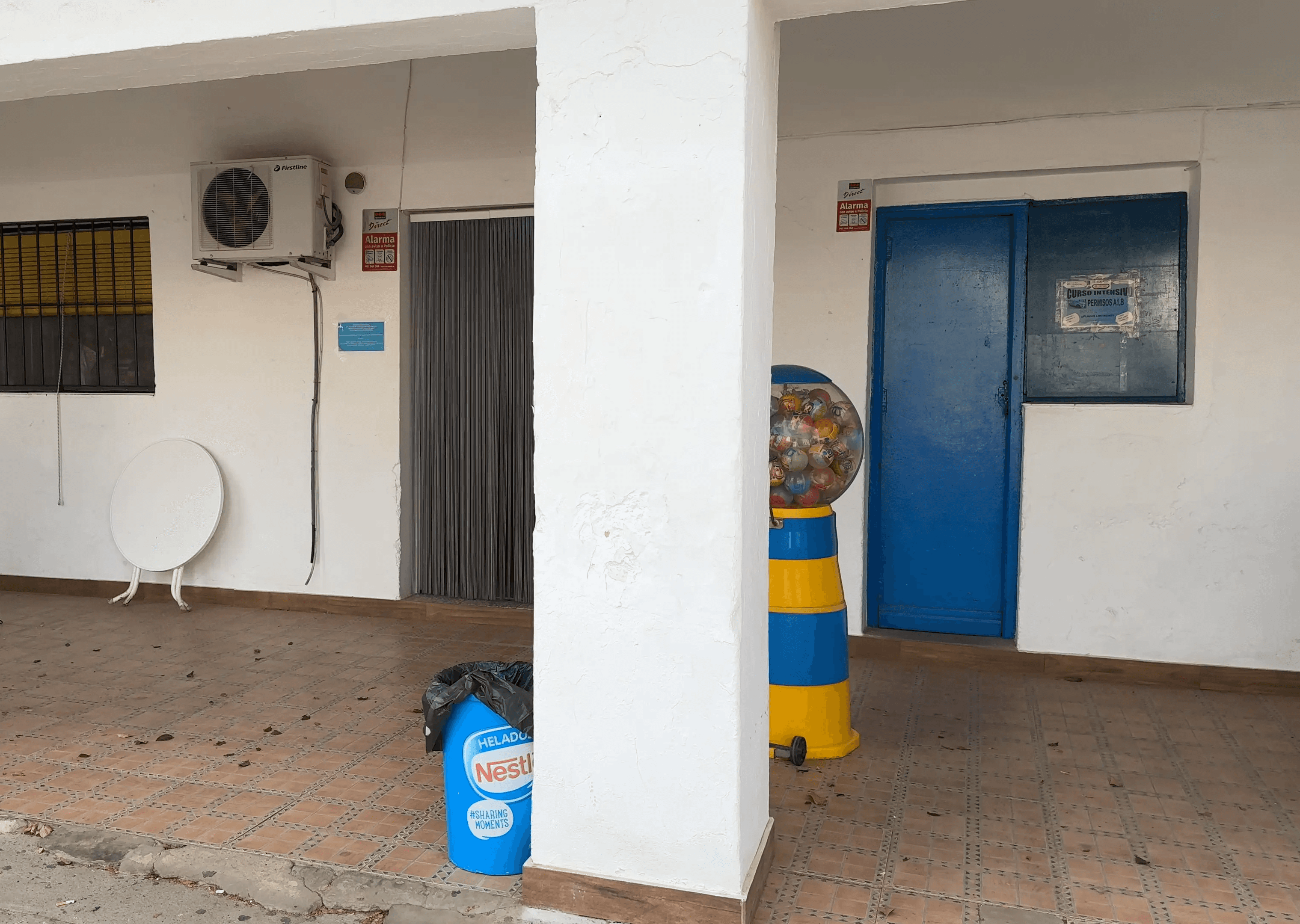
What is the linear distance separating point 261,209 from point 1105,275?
439 cm

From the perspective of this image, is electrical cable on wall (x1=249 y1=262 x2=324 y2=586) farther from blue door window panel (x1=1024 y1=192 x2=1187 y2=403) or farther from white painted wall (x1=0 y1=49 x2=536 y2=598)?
blue door window panel (x1=1024 y1=192 x2=1187 y2=403)

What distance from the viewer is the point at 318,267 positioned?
18.5ft

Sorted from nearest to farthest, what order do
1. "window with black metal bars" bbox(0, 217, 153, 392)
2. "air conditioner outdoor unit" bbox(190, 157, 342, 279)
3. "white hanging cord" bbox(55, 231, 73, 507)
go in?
"air conditioner outdoor unit" bbox(190, 157, 342, 279), "window with black metal bars" bbox(0, 217, 153, 392), "white hanging cord" bbox(55, 231, 73, 507)

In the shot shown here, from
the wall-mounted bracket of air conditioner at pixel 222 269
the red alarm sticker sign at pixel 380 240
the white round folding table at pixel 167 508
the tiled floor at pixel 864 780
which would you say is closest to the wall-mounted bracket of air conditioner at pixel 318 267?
the wall-mounted bracket of air conditioner at pixel 222 269

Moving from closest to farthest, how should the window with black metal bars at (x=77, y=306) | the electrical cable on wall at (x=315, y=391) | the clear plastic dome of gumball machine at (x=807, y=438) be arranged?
1. the clear plastic dome of gumball machine at (x=807, y=438)
2. the electrical cable on wall at (x=315, y=391)
3. the window with black metal bars at (x=77, y=306)

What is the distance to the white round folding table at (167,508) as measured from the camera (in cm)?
582

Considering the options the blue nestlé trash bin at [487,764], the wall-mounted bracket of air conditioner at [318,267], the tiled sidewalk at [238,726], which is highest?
the wall-mounted bracket of air conditioner at [318,267]

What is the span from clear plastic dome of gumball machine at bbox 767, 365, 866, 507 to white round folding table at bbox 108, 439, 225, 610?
3.81 m

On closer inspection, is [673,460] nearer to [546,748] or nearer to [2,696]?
[546,748]

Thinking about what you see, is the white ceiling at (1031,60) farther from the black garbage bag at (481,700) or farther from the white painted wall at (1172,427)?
the black garbage bag at (481,700)

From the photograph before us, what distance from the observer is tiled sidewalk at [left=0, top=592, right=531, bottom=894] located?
2.97 metres

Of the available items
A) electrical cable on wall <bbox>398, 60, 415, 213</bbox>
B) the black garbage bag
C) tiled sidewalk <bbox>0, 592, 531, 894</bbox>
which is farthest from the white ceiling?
tiled sidewalk <bbox>0, 592, 531, 894</bbox>

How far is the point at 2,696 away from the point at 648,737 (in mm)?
3369

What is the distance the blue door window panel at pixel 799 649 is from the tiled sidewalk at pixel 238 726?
124 cm
